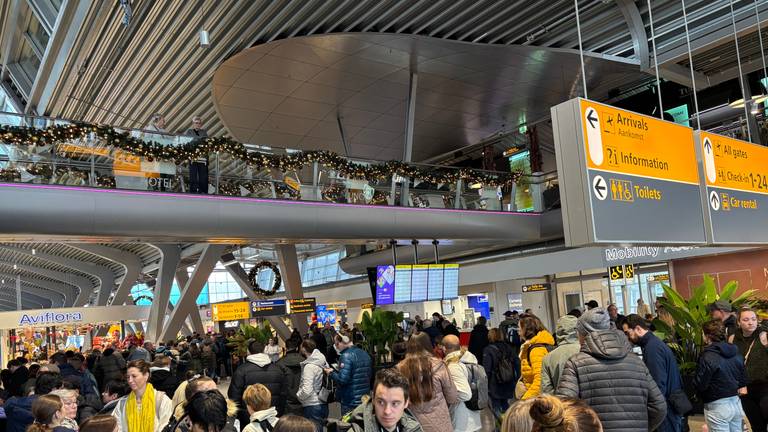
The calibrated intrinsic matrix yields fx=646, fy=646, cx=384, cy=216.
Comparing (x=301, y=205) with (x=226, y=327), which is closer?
(x=301, y=205)

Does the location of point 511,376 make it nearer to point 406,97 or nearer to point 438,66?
point 438,66

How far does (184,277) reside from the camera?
122 feet

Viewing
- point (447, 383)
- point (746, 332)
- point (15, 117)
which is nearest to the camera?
point (447, 383)

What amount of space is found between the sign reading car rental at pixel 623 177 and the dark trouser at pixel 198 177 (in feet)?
30.1

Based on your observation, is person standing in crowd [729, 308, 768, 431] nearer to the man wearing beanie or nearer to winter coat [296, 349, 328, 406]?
the man wearing beanie

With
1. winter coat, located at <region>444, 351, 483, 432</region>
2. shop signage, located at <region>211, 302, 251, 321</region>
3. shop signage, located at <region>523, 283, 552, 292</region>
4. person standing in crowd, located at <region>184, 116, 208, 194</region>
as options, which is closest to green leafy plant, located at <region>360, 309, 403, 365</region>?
person standing in crowd, located at <region>184, 116, 208, 194</region>

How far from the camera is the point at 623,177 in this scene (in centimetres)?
478

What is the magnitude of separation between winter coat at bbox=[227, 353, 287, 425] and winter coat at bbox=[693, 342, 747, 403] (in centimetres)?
404

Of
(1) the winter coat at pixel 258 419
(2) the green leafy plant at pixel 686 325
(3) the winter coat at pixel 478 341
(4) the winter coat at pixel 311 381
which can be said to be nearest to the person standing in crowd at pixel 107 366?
(4) the winter coat at pixel 311 381

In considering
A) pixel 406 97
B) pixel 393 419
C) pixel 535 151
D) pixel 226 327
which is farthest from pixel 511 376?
pixel 226 327

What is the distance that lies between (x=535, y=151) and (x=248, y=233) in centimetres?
1139

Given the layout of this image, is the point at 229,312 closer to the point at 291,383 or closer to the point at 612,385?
the point at 291,383

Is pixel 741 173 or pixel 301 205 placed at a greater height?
pixel 301 205

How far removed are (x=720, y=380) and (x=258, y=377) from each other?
14.4 feet
